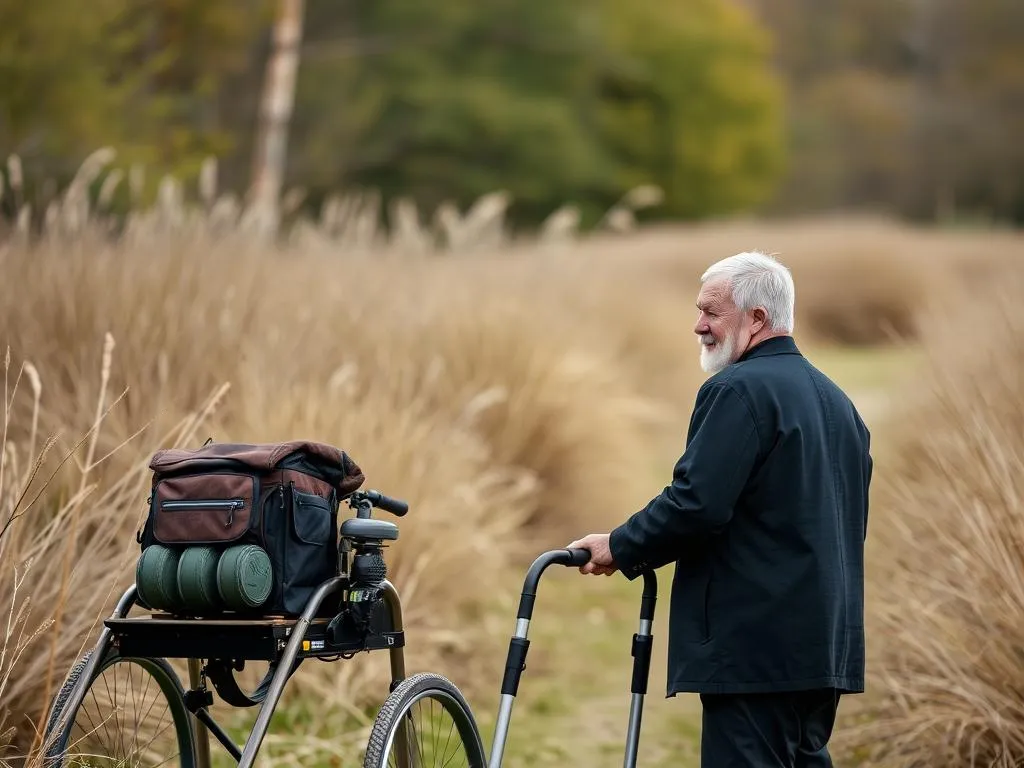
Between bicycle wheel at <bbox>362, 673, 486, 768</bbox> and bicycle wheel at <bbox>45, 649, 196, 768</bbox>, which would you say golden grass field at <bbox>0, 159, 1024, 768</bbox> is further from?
bicycle wheel at <bbox>362, 673, 486, 768</bbox>

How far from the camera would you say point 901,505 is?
6145mm

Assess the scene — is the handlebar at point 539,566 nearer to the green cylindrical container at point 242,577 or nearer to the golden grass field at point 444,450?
the green cylindrical container at point 242,577

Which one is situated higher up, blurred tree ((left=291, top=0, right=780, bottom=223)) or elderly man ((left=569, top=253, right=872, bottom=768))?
blurred tree ((left=291, top=0, right=780, bottom=223))

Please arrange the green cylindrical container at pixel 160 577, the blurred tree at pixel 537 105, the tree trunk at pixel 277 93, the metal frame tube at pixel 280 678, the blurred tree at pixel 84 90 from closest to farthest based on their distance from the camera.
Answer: the metal frame tube at pixel 280 678 → the green cylindrical container at pixel 160 577 → the blurred tree at pixel 84 90 → the tree trunk at pixel 277 93 → the blurred tree at pixel 537 105

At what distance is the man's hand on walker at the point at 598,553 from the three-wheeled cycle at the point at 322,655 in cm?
2

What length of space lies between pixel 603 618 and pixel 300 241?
3636 millimetres

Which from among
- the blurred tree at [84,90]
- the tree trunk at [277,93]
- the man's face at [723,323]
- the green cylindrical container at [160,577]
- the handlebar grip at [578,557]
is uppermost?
the tree trunk at [277,93]

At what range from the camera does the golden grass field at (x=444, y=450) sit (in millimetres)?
4715

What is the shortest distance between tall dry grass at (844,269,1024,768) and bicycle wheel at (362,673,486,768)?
1.48 meters

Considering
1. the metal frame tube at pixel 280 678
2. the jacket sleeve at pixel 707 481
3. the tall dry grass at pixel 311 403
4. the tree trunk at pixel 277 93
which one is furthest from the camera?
the tree trunk at pixel 277 93

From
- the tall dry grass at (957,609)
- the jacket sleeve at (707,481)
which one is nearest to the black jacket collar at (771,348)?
the jacket sleeve at (707,481)

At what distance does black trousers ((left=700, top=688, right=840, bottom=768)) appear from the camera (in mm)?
3746

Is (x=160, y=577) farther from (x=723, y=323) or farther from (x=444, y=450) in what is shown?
(x=444, y=450)

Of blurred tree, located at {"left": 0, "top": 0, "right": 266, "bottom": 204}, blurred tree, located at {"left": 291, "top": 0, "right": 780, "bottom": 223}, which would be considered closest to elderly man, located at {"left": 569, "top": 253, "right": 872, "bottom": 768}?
blurred tree, located at {"left": 0, "top": 0, "right": 266, "bottom": 204}
